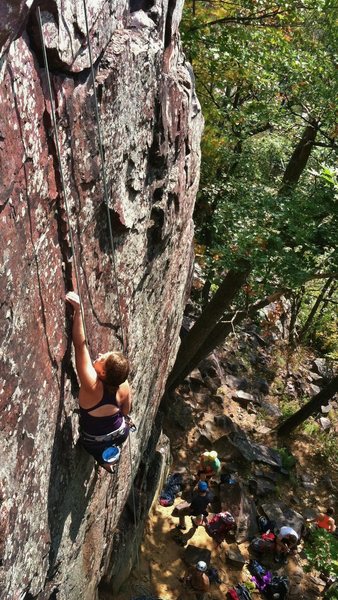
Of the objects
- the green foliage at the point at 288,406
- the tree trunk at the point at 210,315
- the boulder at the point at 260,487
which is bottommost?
the green foliage at the point at 288,406

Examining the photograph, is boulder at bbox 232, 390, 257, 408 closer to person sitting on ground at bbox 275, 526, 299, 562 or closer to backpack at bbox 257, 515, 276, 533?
backpack at bbox 257, 515, 276, 533

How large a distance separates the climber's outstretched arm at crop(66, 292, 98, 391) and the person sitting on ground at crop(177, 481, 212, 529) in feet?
21.6

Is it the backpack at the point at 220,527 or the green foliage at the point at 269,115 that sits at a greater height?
the green foliage at the point at 269,115

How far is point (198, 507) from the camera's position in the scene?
986cm

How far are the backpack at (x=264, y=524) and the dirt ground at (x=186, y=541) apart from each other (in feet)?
2.04

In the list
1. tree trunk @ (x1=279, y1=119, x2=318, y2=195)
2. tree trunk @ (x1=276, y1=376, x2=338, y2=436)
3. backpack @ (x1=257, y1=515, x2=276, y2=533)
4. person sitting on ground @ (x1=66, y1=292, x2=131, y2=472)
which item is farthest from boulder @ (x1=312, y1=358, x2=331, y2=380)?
person sitting on ground @ (x1=66, y1=292, x2=131, y2=472)

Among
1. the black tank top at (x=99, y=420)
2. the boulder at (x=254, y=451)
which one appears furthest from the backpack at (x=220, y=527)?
the black tank top at (x=99, y=420)

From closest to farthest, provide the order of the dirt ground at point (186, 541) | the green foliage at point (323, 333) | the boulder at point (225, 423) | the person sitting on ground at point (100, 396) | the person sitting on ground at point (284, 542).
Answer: the person sitting on ground at point (100, 396) → the dirt ground at point (186, 541) → the person sitting on ground at point (284, 542) → the boulder at point (225, 423) → the green foliage at point (323, 333)

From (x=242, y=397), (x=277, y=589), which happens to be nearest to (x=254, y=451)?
(x=242, y=397)

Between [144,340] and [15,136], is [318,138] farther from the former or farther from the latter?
[15,136]

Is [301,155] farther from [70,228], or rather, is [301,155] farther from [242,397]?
[70,228]

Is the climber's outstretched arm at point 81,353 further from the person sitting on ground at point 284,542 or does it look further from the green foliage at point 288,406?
the green foliage at point 288,406

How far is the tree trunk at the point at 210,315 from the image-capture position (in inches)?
378

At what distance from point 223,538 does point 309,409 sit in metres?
5.29
